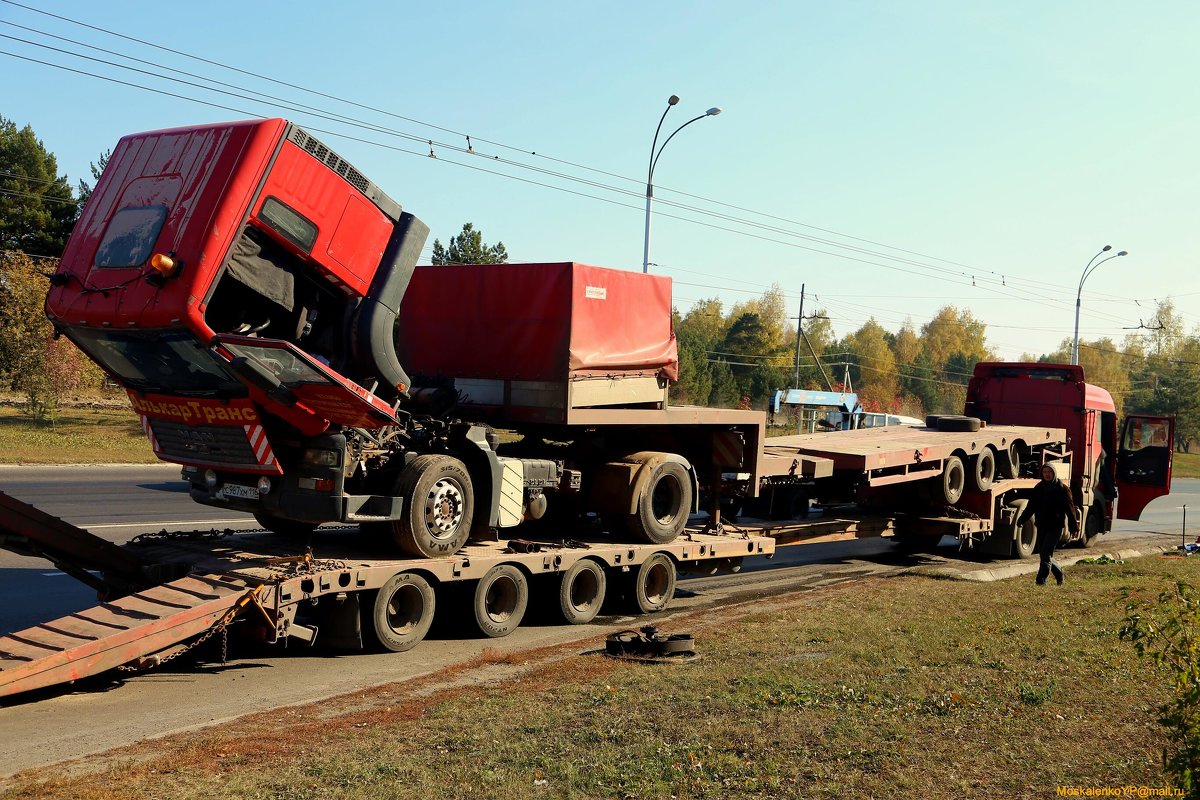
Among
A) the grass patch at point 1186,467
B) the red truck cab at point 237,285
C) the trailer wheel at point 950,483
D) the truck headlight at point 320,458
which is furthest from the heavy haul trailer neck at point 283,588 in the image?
the grass patch at point 1186,467

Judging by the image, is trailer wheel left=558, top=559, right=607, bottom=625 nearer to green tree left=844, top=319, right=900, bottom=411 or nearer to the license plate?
the license plate

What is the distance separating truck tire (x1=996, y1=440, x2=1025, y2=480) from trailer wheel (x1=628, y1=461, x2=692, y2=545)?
6.91 m

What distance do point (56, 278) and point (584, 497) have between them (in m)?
5.48

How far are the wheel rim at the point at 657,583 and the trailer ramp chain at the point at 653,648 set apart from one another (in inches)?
102

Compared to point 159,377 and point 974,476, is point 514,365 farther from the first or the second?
point 974,476

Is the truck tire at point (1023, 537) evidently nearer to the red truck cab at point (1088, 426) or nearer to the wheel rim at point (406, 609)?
the red truck cab at point (1088, 426)

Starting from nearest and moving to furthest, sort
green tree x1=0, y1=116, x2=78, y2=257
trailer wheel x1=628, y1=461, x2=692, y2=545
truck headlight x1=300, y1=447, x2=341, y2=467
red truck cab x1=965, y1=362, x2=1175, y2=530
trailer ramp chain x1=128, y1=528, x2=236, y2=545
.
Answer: truck headlight x1=300, y1=447, x2=341, y2=467 < trailer ramp chain x1=128, y1=528, x2=236, y2=545 < trailer wheel x1=628, y1=461, x2=692, y2=545 < red truck cab x1=965, y1=362, x2=1175, y2=530 < green tree x1=0, y1=116, x2=78, y2=257

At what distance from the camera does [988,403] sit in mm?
19047

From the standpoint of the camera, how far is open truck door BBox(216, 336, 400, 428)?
7.94 meters

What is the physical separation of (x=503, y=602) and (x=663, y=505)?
2569 mm

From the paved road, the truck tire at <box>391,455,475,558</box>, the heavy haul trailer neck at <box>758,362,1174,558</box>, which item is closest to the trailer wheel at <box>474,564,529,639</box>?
the paved road

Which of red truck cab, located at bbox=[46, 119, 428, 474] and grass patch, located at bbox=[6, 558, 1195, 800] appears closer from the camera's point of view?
grass patch, located at bbox=[6, 558, 1195, 800]

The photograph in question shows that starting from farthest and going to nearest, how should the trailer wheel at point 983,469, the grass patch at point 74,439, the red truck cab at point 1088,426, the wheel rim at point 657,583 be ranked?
1. the grass patch at point 74,439
2. the red truck cab at point 1088,426
3. the trailer wheel at point 983,469
4. the wheel rim at point 657,583

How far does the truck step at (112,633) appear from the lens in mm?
6746
